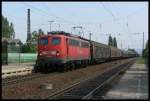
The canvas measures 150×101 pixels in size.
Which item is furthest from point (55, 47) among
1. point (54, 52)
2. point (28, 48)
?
point (28, 48)

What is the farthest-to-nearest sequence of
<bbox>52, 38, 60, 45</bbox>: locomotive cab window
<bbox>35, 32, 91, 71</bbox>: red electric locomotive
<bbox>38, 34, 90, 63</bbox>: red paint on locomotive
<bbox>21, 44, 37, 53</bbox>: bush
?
<bbox>21, 44, 37, 53</bbox>: bush → <bbox>52, 38, 60, 45</bbox>: locomotive cab window → <bbox>38, 34, 90, 63</bbox>: red paint on locomotive → <bbox>35, 32, 91, 71</bbox>: red electric locomotive

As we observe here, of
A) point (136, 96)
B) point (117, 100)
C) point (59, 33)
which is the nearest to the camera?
point (117, 100)

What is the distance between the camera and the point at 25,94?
1881cm

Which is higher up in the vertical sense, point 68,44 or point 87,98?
point 68,44

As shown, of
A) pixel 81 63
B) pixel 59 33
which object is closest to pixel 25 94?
pixel 59 33

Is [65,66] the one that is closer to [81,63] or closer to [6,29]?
[81,63]

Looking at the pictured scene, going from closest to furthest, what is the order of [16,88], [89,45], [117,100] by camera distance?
[117,100], [16,88], [89,45]

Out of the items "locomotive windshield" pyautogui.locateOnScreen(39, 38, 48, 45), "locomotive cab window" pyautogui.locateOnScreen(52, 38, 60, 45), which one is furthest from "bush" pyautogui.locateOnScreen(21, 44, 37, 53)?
"locomotive cab window" pyautogui.locateOnScreen(52, 38, 60, 45)

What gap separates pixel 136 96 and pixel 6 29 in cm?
11391

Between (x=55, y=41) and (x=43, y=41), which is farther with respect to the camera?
(x=43, y=41)

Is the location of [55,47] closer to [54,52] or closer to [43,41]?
[54,52]

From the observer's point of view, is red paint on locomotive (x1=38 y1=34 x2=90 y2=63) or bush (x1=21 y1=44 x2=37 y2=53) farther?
bush (x1=21 y1=44 x2=37 y2=53)

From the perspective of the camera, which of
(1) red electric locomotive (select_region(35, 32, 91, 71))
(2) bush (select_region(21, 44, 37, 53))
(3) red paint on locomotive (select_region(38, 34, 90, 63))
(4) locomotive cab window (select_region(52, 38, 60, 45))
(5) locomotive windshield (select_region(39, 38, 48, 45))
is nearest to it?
(1) red electric locomotive (select_region(35, 32, 91, 71))

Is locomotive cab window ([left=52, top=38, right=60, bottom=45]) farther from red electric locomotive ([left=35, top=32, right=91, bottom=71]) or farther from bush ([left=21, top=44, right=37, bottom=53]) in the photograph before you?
bush ([left=21, top=44, right=37, bottom=53])
